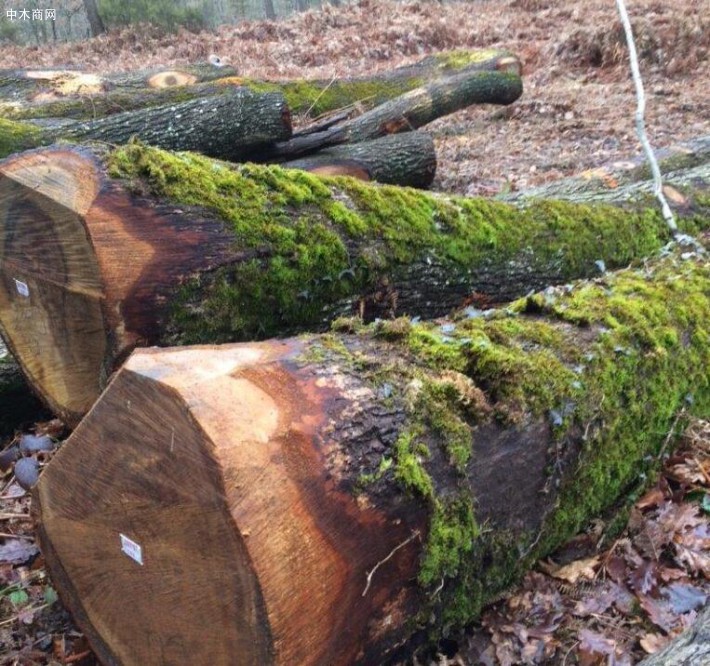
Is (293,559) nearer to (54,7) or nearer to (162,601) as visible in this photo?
(162,601)

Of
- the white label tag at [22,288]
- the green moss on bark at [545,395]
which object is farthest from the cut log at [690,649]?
the white label tag at [22,288]

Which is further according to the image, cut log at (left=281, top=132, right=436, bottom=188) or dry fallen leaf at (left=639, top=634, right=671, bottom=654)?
cut log at (left=281, top=132, right=436, bottom=188)

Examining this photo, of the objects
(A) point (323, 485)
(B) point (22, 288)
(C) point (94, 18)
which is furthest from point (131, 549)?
(C) point (94, 18)

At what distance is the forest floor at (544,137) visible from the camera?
2789 millimetres

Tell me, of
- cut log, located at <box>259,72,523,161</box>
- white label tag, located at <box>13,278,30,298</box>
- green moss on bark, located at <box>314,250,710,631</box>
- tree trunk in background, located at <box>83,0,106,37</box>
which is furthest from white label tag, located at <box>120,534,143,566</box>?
tree trunk in background, located at <box>83,0,106,37</box>

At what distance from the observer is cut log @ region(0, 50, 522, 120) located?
738 centimetres

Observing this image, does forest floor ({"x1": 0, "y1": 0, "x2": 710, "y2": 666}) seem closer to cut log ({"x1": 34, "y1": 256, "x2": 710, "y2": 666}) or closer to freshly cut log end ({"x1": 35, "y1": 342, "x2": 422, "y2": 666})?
cut log ({"x1": 34, "y1": 256, "x2": 710, "y2": 666})

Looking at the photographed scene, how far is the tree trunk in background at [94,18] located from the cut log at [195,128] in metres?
16.1

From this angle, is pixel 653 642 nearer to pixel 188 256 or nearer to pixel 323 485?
pixel 323 485

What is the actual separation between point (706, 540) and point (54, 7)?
30.9 metres

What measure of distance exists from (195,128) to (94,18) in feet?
56.3

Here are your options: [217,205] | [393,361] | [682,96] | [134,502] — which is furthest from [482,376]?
[682,96]

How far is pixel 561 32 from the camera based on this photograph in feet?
45.1

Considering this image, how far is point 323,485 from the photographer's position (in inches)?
79.3
